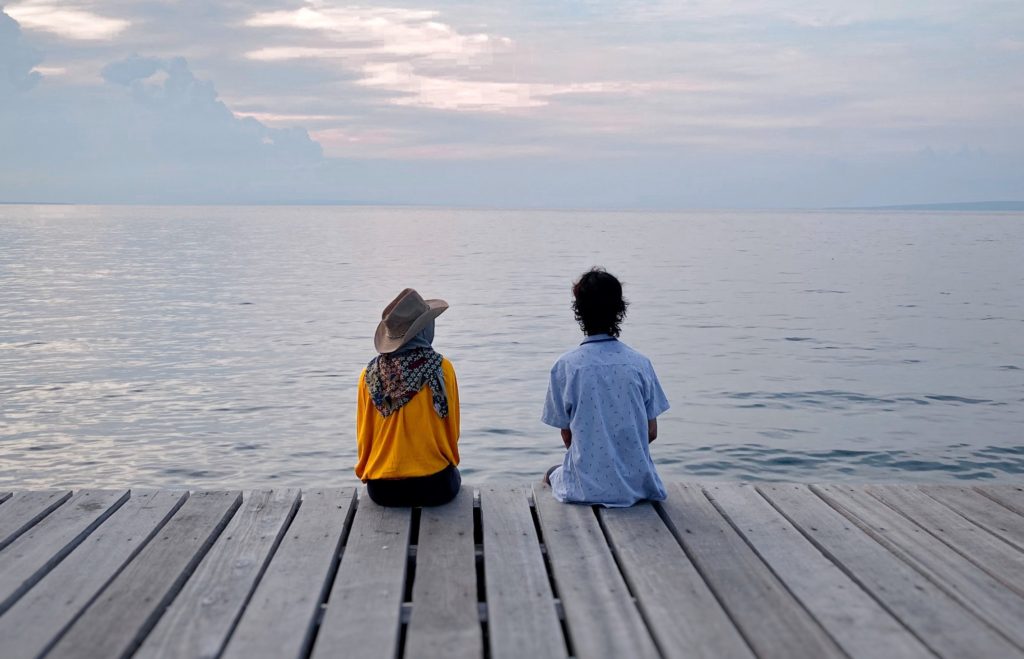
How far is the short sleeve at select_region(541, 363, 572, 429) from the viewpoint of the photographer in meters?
5.43

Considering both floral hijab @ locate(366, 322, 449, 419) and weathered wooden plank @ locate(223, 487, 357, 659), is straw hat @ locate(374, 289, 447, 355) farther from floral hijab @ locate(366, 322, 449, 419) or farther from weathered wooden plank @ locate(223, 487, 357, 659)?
weathered wooden plank @ locate(223, 487, 357, 659)

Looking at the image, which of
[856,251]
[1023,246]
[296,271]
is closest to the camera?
[296,271]

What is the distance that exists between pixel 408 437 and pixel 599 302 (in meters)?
1.25

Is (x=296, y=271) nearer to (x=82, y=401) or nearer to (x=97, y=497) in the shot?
(x=82, y=401)

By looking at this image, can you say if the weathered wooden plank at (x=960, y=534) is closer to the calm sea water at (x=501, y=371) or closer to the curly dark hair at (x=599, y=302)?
the curly dark hair at (x=599, y=302)

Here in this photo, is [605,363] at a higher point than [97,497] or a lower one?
higher

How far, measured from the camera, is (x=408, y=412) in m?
5.24

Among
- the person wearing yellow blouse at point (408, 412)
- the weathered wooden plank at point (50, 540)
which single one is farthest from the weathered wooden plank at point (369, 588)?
the weathered wooden plank at point (50, 540)

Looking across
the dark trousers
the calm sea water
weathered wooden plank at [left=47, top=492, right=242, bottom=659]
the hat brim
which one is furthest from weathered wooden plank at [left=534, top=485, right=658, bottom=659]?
the calm sea water

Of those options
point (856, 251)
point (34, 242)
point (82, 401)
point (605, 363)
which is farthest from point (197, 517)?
point (34, 242)

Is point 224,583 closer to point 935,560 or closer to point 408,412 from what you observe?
point 408,412

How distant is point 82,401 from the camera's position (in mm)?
13703

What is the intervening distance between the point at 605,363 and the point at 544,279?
3142cm

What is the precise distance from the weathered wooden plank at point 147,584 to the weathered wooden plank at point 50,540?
1.15ft
